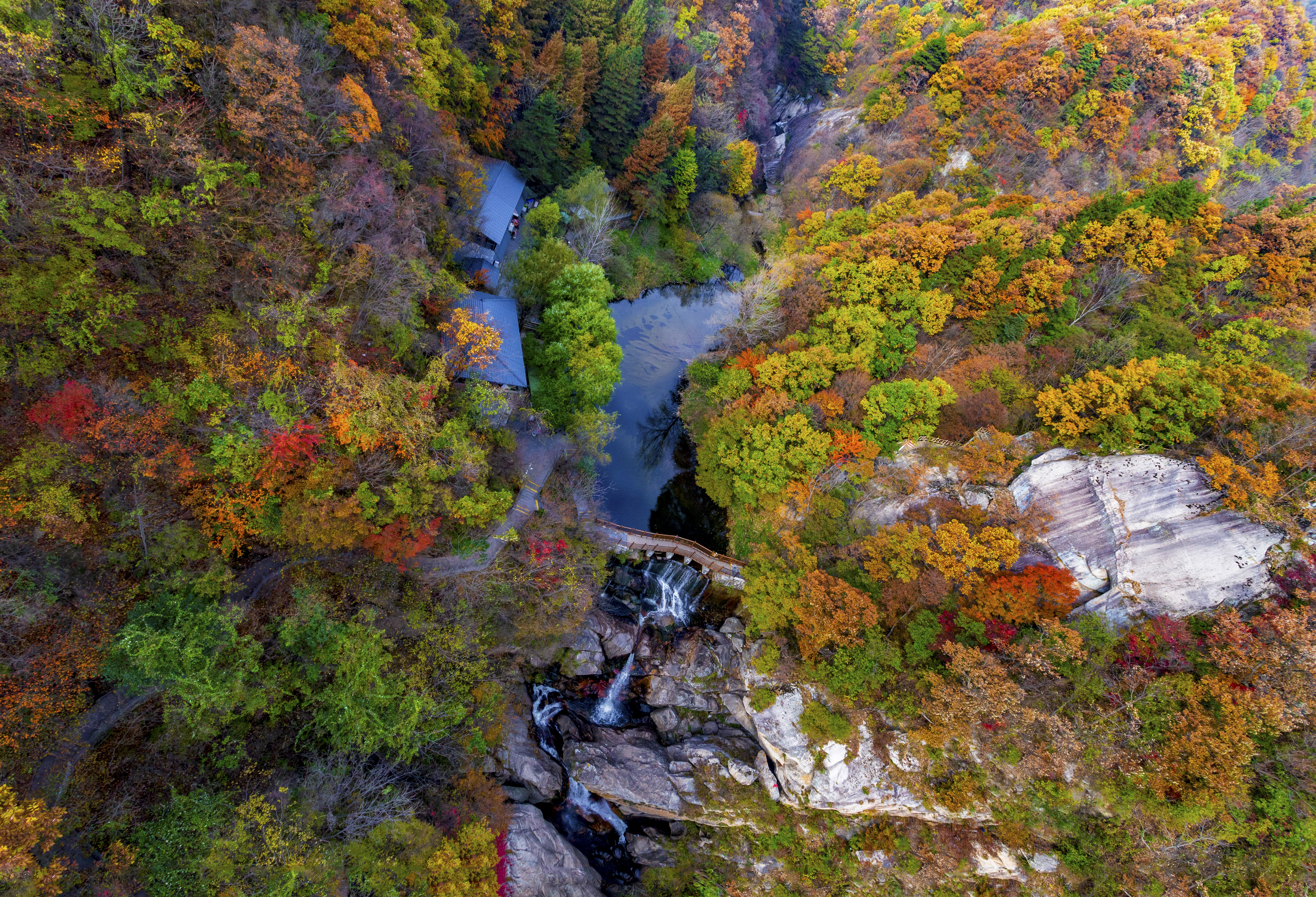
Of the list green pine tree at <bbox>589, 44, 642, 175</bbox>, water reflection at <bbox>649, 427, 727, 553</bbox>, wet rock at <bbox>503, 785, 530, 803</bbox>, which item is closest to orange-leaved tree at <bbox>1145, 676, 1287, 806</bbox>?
water reflection at <bbox>649, 427, 727, 553</bbox>

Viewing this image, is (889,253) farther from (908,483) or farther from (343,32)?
(343,32)

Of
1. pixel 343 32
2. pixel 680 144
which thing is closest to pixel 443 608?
pixel 343 32

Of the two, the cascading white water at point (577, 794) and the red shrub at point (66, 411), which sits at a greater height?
the red shrub at point (66, 411)

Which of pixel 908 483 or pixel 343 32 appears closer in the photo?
pixel 343 32

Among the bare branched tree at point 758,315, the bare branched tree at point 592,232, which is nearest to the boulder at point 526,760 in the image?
the bare branched tree at point 758,315

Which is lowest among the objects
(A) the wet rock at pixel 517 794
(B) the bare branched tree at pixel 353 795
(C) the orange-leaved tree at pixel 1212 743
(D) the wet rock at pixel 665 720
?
(D) the wet rock at pixel 665 720

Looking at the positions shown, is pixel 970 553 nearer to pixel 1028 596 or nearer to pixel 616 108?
pixel 1028 596

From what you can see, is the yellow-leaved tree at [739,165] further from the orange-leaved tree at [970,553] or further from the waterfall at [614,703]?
the waterfall at [614,703]

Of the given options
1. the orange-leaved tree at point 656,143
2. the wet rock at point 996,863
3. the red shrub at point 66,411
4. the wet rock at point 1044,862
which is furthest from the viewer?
the orange-leaved tree at point 656,143

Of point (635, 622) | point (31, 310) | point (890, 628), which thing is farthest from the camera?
point (635, 622)
